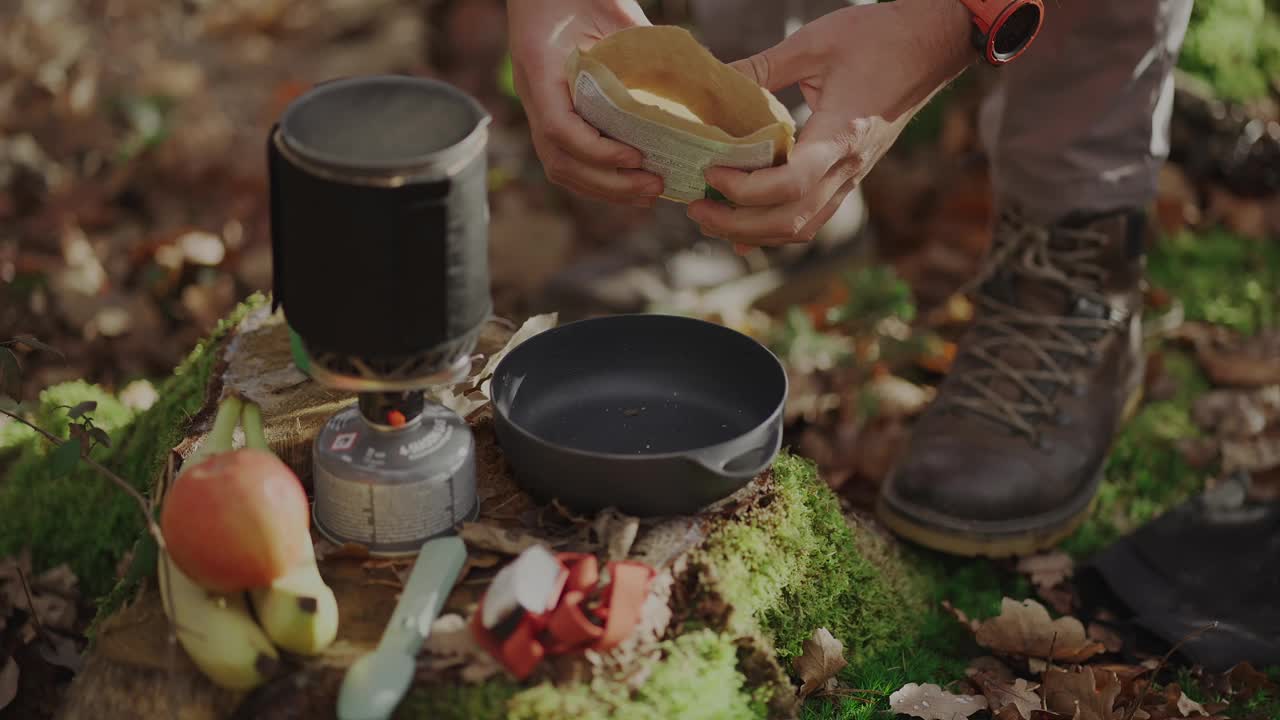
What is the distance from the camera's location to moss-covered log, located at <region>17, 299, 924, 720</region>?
1624 mm

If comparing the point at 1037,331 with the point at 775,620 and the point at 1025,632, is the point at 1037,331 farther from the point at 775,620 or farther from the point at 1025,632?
the point at 775,620

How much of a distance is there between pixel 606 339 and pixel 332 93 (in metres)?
0.68

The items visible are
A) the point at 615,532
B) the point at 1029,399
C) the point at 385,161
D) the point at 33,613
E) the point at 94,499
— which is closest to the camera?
the point at 385,161

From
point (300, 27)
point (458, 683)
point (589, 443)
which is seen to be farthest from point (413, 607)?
point (300, 27)

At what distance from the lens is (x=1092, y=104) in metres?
2.62

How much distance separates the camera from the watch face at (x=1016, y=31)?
6.95ft

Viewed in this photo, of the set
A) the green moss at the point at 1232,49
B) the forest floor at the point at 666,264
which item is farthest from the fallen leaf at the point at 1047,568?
the green moss at the point at 1232,49

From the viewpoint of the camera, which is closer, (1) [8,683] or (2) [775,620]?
(2) [775,620]

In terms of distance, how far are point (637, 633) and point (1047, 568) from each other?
1250 millimetres

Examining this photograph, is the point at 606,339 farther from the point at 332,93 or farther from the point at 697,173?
the point at 332,93

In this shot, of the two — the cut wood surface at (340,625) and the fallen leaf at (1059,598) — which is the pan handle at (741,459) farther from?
the fallen leaf at (1059,598)

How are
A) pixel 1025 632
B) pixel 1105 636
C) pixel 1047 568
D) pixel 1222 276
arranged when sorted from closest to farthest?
pixel 1025 632
pixel 1105 636
pixel 1047 568
pixel 1222 276

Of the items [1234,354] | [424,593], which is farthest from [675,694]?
[1234,354]

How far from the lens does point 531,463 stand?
1.83m
